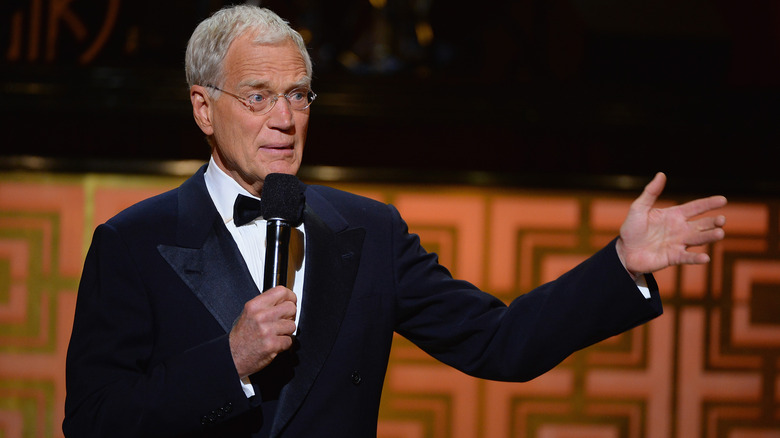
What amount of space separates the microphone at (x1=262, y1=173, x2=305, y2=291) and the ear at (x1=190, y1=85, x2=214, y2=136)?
9.2 inches

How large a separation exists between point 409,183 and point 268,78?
154cm

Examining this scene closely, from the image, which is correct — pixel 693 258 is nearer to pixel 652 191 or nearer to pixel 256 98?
pixel 652 191

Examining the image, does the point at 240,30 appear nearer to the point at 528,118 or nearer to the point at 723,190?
the point at 528,118

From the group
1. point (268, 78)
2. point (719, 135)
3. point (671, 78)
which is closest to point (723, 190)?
point (719, 135)

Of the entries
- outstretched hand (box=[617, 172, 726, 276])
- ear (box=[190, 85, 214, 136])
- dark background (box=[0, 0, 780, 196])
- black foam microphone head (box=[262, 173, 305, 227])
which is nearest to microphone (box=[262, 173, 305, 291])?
black foam microphone head (box=[262, 173, 305, 227])

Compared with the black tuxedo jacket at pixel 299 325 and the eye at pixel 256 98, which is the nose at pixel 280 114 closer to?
the eye at pixel 256 98

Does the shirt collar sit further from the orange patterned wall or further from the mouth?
the orange patterned wall

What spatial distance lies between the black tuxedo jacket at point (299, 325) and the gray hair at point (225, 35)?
194 millimetres

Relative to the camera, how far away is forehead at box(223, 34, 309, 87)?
4.44 feet

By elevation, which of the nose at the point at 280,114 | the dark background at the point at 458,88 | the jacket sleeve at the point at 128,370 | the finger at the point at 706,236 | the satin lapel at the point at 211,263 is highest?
the dark background at the point at 458,88

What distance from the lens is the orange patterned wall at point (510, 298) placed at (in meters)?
2.82

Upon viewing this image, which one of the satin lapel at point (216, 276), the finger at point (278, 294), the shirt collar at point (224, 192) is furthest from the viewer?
the shirt collar at point (224, 192)

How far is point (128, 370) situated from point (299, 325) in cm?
27

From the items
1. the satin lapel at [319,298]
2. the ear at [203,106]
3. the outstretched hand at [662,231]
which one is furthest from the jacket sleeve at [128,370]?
the outstretched hand at [662,231]
